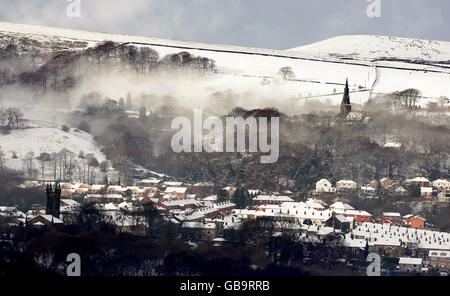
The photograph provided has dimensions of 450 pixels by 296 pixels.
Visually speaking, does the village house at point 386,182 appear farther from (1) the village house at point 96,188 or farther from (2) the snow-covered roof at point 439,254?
(1) the village house at point 96,188

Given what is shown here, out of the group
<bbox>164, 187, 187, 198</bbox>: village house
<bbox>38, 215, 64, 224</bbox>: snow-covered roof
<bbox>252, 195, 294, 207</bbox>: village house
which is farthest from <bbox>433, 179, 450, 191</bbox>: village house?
<bbox>38, 215, 64, 224</bbox>: snow-covered roof

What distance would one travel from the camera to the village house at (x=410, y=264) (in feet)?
175

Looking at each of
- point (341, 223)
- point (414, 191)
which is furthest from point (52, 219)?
point (414, 191)

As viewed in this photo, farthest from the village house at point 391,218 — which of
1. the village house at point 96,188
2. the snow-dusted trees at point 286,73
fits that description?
the snow-dusted trees at point 286,73

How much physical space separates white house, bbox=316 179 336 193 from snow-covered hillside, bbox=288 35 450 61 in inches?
1766

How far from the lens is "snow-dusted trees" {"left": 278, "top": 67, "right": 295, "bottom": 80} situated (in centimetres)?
9706

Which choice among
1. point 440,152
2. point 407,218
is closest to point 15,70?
point 440,152

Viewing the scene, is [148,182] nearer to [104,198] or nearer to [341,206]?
[104,198]

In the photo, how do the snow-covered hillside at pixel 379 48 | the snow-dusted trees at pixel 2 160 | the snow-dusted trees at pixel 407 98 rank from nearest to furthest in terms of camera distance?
the snow-dusted trees at pixel 2 160, the snow-dusted trees at pixel 407 98, the snow-covered hillside at pixel 379 48

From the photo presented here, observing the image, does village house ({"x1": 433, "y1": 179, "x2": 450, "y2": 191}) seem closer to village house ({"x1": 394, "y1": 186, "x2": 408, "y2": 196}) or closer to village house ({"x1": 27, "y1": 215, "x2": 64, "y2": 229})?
village house ({"x1": 394, "y1": 186, "x2": 408, "y2": 196})

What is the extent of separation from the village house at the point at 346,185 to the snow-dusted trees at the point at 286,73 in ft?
78.7
